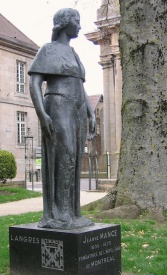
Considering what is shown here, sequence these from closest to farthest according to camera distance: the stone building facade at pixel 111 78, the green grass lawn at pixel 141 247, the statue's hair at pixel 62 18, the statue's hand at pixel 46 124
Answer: the statue's hand at pixel 46 124 → the statue's hair at pixel 62 18 → the green grass lawn at pixel 141 247 → the stone building facade at pixel 111 78

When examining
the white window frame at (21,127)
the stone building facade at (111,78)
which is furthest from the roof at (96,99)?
the stone building facade at (111,78)

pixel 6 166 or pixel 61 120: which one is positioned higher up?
pixel 61 120

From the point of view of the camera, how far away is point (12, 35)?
36.0 metres

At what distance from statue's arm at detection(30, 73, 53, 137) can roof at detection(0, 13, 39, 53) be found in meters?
28.3

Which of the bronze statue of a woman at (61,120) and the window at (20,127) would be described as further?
the window at (20,127)

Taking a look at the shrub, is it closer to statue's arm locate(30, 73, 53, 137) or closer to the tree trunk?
the tree trunk

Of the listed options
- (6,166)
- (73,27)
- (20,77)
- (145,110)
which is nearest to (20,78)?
(20,77)

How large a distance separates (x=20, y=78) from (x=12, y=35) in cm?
311

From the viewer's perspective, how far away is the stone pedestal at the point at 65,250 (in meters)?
5.34

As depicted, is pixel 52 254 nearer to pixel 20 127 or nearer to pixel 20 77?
pixel 20 127

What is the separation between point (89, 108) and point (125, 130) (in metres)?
4.59

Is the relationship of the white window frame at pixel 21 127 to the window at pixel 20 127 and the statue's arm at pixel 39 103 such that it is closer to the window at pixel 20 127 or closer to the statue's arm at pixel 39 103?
the window at pixel 20 127

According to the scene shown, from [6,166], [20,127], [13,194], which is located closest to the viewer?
[13,194]

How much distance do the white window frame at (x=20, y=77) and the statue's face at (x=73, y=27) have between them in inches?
1173
